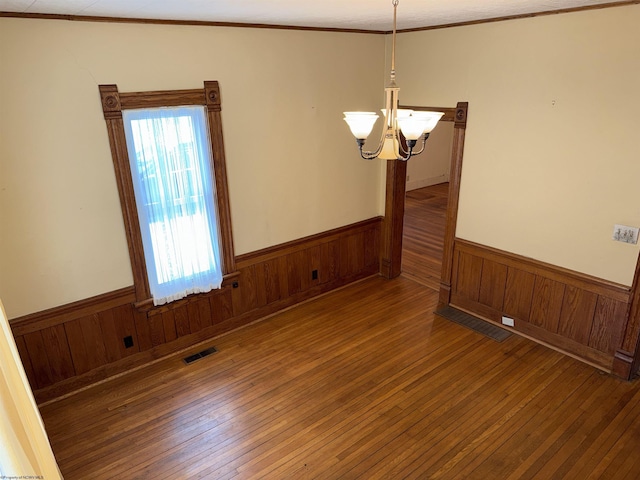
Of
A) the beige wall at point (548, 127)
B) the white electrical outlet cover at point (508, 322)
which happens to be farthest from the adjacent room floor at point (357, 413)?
the beige wall at point (548, 127)

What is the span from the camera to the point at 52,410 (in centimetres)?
354

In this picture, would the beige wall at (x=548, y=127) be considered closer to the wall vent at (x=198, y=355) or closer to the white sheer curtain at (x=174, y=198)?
the white sheer curtain at (x=174, y=198)

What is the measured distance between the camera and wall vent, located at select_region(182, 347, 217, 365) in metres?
4.13

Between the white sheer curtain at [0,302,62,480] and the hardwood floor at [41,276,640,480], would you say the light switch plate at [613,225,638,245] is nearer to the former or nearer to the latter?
the hardwood floor at [41,276,640,480]

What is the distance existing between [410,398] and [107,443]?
2.31 metres

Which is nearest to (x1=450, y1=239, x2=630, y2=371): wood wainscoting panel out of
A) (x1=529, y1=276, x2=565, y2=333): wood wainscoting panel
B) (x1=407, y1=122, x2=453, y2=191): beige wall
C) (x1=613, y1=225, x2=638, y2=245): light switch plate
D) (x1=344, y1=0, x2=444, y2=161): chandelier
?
(x1=529, y1=276, x2=565, y2=333): wood wainscoting panel

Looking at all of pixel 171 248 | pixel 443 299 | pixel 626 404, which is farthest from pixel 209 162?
pixel 626 404

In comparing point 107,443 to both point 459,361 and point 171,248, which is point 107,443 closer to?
point 171,248

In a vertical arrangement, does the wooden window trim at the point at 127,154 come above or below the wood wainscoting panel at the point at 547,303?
above

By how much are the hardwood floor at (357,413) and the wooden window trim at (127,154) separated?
0.95m

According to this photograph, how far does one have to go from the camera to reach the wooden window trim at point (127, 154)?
3.41 m

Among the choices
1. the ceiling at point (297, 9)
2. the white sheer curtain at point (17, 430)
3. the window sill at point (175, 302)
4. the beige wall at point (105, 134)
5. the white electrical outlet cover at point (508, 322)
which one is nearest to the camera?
the white sheer curtain at point (17, 430)

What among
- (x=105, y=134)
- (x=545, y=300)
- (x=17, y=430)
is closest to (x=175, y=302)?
(x=105, y=134)

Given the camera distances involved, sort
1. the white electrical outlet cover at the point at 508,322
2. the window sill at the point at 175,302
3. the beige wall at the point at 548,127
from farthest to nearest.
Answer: the white electrical outlet cover at the point at 508,322, the window sill at the point at 175,302, the beige wall at the point at 548,127
